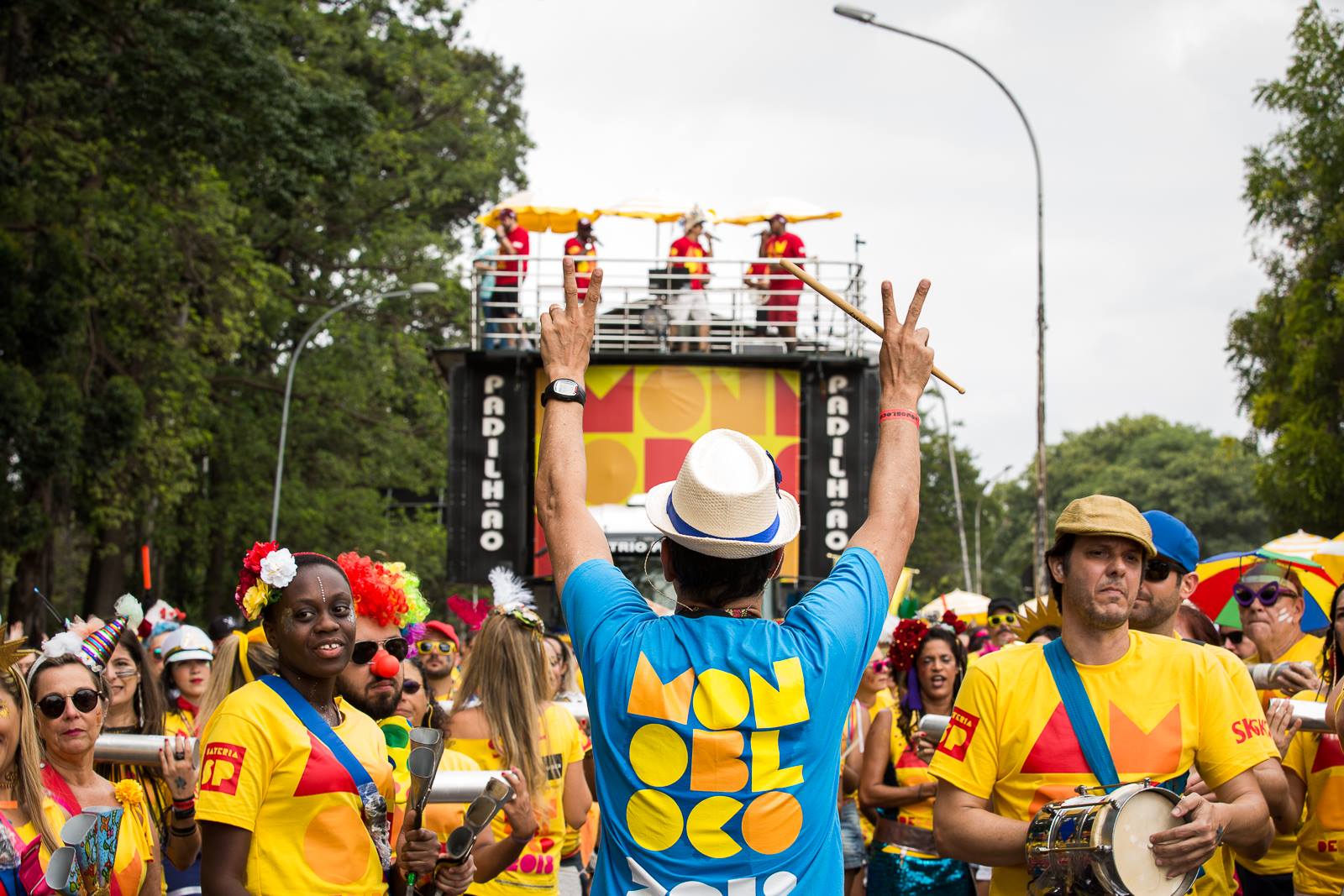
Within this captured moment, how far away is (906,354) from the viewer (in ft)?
12.2

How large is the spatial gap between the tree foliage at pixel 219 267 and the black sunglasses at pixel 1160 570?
1699cm

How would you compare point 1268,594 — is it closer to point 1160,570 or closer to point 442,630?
point 1160,570

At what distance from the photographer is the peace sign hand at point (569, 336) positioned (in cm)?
371

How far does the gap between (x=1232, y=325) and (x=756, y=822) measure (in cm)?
3182

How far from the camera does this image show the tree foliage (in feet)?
68.6

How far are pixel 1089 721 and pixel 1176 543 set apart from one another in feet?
4.78

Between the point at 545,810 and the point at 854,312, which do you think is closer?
the point at 854,312

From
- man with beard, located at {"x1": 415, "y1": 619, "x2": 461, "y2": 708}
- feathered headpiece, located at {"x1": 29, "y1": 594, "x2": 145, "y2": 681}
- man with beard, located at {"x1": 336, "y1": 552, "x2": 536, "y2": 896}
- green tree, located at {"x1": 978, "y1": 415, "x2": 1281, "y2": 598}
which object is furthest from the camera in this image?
green tree, located at {"x1": 978, "y1": 415, "x2": 1281, "y2": 598}

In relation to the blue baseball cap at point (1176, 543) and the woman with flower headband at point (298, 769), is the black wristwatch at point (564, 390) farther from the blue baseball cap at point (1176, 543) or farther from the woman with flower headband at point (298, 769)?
the blue baseball cap at point (1176, 543)

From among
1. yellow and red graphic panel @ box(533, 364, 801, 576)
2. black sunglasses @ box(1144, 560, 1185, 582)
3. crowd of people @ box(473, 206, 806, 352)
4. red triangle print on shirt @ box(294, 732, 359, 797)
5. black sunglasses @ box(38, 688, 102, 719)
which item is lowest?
red triangle print on shirt @ box(294, 732, 359, 797)

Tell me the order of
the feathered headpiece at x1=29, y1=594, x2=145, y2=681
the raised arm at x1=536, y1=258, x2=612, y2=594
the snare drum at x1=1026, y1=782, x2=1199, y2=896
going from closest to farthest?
1. the raised arm at x1=536, y1=258, x2=612, y2=594
2. the snare drum at x1=1026, y1=782, x2=1199, y2=896
3. the feathered headpiece at x1=29, y1=594, x2=145, y2=681

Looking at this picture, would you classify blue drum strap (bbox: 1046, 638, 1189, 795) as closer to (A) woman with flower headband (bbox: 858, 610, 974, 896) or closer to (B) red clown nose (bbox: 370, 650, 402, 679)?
(B) red clown nose (bbox: 370, 650, 402, 679)

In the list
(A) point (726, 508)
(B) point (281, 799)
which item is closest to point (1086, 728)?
(A) point (726, 508)

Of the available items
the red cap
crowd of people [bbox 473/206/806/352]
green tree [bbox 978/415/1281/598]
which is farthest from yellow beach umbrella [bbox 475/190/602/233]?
green tree [bbox 978/415/1281/598]
